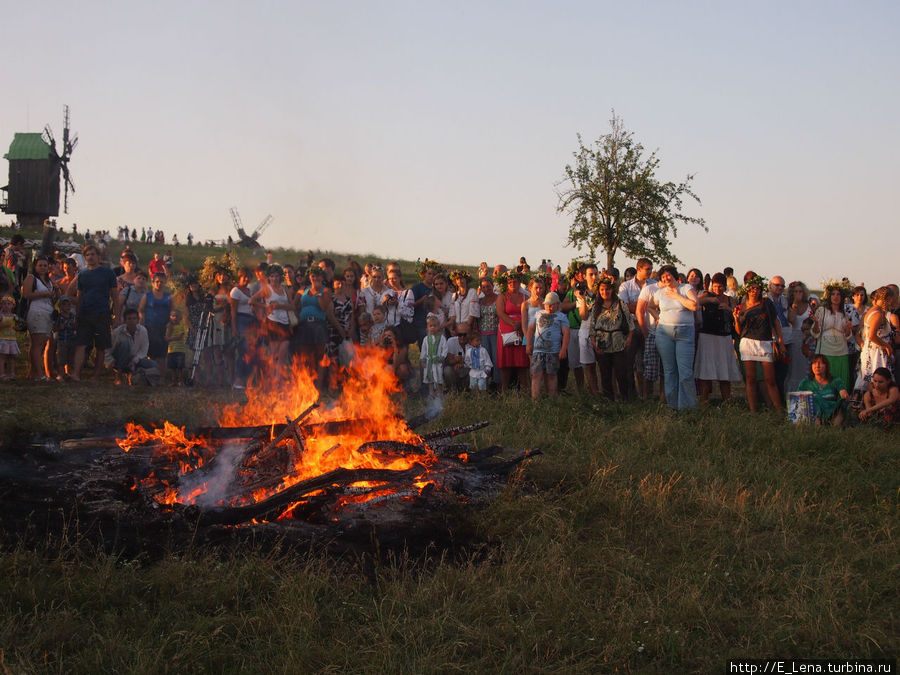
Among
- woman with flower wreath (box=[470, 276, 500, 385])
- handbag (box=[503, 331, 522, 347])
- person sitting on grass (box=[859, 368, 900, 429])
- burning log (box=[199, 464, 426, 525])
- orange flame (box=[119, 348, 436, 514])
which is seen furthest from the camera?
woman with flower wreath (box=[470, 276, 500, 385])

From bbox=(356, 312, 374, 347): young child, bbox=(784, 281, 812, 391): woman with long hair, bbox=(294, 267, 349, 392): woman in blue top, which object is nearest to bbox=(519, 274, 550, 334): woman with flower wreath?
bbox=(356, 312, 374, 347): young child

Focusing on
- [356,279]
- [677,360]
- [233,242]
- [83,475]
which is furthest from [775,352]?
[233,242]

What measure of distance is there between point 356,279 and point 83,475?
7621 millimetres

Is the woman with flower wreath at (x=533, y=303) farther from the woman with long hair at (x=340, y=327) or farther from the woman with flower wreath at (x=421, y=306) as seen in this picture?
the woman with long hair at (x=340, y=327)

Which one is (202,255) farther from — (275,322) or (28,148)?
(275,322)

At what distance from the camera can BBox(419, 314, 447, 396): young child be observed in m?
12.2

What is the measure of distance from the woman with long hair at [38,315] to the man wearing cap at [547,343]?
7051 mm

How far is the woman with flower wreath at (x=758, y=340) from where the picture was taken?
37.2 ft

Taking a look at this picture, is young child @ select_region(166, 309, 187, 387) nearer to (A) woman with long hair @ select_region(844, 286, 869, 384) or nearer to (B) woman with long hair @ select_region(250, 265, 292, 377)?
(B) woman with long hair @ select_region(250, 265, 292, 377)

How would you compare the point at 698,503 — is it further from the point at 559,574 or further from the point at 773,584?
the point at 559,574

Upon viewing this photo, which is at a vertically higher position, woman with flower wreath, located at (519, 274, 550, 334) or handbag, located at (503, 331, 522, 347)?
woman with flower wreath, located at (519, 274, 550, 334)

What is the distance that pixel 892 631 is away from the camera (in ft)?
15.9

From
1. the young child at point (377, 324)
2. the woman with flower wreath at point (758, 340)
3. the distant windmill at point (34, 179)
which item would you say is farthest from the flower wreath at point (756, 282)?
the distant windmill at point (34, 179)

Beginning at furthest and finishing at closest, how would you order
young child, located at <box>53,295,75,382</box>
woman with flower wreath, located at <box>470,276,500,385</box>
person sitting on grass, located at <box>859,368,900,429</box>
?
woman with flower wreath, located at <box>470,276,500,385</box>, young child, located at <box>53,295,75,382</box>, person sitting on grass, located at <box>859,368,900,429</box>
